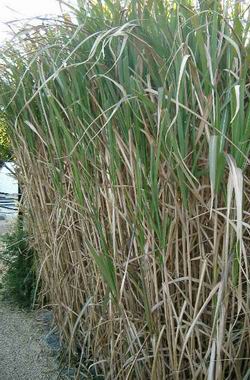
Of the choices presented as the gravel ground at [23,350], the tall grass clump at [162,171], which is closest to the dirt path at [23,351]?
the gravel ground at [23,350]

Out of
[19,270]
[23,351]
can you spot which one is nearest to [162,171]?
[23,351]

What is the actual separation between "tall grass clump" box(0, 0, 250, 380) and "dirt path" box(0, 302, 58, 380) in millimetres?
692

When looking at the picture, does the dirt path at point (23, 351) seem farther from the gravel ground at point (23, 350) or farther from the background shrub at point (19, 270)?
the background shrub at point (19, 270)

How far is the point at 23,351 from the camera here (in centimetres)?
319

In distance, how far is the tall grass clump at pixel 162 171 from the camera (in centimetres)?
159

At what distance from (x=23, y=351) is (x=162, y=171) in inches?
76.6

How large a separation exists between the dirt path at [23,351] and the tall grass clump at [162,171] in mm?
692

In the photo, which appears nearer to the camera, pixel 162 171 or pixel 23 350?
pixel 162 171

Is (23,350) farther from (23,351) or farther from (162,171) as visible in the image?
(162,171)

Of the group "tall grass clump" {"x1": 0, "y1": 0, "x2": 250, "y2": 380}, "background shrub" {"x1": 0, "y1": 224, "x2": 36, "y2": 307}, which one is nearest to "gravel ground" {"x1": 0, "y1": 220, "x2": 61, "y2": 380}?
"background shrub" {"x1": 0, "y1": 224, "x2": 36, "y2": 307}

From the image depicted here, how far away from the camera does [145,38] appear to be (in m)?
1.72

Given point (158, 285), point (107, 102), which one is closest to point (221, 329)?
point (158, 285)

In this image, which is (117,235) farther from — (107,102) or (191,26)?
(191,26)

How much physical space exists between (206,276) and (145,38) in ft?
2.80
